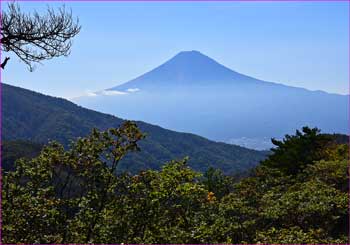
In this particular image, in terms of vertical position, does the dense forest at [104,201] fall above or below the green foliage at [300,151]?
below

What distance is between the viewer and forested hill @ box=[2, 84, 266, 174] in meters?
133

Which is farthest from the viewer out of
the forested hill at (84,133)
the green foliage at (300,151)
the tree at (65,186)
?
the forested hill at (84,133)

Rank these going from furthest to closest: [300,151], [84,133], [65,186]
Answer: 1. [84,133]
2. [300,151]
3. [65,186]

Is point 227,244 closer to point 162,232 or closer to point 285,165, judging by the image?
point 162,232

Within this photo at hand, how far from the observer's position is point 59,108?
172750mm

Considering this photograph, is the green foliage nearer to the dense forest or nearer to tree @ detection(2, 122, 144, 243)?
the dense forest

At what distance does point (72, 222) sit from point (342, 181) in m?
9.78

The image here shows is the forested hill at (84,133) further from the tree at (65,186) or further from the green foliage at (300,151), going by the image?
the tree at (65,186)

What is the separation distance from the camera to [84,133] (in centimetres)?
15125

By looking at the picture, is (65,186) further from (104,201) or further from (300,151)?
(300,151)

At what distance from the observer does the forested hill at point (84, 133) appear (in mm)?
133125

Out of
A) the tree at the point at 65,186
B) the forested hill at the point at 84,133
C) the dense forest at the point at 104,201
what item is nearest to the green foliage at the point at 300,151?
the dense forest at the point at 104,201

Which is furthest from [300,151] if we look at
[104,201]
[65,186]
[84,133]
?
[84,133]

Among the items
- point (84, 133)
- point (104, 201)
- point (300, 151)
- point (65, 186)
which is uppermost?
point (300, 151)
